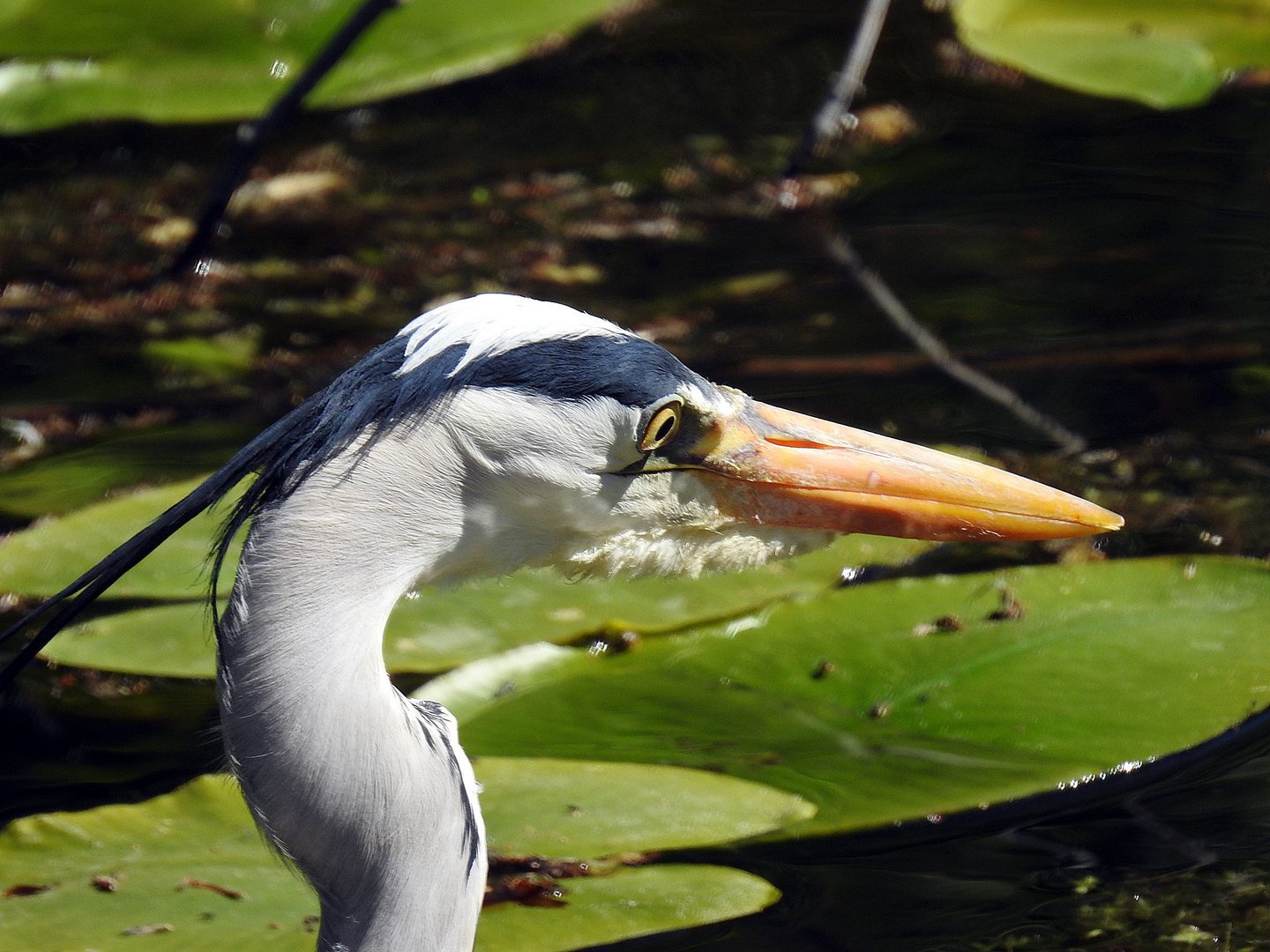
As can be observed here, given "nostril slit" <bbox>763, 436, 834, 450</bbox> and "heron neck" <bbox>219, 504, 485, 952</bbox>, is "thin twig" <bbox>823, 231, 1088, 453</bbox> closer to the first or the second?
"nostril slit" <bbox>763, 436, 834, 450</bbox>

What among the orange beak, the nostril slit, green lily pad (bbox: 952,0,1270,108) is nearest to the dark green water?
green lily pad (bbox: 952,0,1270,108)

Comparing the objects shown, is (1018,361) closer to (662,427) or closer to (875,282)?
(875,282)

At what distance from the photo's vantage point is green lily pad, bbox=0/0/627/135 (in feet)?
17.7

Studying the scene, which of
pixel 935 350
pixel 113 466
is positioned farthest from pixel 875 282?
pixel 113 466

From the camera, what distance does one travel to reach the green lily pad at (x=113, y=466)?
3.83 metres

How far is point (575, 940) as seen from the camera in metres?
2.28

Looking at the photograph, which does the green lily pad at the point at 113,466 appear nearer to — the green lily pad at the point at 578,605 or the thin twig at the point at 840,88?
the green lily pad at the point at 578,605

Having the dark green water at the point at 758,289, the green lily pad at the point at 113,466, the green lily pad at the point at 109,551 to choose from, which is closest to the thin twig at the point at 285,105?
the dark green water at the point at 758,289

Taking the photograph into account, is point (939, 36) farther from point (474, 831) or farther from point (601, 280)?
point (474, 831)

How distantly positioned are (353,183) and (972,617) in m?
3.61

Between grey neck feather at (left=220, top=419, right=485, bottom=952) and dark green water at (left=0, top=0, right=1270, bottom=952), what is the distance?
0.67 metres

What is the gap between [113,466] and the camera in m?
4.00

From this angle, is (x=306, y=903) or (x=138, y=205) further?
(x=138, y=205)

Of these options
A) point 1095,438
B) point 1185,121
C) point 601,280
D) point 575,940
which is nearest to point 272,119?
point 601,280
